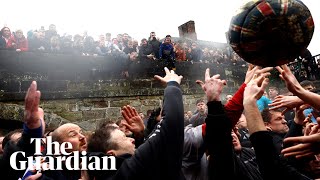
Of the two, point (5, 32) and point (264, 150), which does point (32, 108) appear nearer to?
point (264, 150)

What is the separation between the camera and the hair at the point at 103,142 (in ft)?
8.50

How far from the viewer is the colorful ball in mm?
2100

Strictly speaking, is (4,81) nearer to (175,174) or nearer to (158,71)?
(158,71)

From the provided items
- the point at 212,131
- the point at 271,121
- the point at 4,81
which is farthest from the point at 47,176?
the point at 4,81

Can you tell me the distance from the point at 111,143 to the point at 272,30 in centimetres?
150

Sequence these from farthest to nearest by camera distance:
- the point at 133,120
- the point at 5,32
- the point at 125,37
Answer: the point at 125,37 < the point at 5,32 < the point at 133,120

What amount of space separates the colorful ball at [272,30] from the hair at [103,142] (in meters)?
1.25

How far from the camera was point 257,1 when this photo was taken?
2168 mm

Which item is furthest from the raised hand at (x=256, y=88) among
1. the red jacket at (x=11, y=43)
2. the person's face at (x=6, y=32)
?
the person's face at (x=6, y=32)

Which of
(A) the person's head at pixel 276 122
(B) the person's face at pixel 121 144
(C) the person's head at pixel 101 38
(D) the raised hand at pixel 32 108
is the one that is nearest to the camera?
(D) the raised hand at pixel 32 108

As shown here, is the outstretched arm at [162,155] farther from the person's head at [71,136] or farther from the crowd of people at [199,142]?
the person's head at [71,136]

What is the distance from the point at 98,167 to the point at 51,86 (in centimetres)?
655

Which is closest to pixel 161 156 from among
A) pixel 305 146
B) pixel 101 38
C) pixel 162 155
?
pixel 162 155

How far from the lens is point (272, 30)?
210 centimetres
